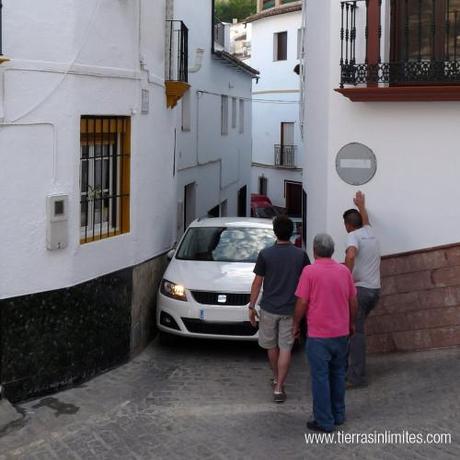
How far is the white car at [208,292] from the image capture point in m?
8.62

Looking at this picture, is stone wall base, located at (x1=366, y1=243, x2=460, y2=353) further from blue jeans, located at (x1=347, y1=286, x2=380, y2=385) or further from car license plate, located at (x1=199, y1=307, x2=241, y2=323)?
car license plate, located at (x1=199, y1=307, x2=241, y2=323)

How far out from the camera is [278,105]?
33.0 m

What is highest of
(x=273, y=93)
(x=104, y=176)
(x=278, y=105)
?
(x=273, y=93)

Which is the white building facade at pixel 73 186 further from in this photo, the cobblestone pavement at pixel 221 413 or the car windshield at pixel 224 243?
the car windshield at pixel 224 243

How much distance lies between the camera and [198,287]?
345 inches

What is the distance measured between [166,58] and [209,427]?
208 inches

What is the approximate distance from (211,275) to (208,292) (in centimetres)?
34

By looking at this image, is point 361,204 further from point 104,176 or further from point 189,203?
point 189,203

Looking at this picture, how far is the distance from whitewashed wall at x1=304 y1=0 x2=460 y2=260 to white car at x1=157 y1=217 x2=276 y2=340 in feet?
4.26

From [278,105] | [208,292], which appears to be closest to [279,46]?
[278,105]

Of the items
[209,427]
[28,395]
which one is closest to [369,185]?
[209,427]

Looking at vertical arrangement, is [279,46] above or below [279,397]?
above

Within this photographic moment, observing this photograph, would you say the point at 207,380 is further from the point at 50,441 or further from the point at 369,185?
the point at 369,185

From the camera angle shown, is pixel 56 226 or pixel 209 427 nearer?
pixel 209 427
